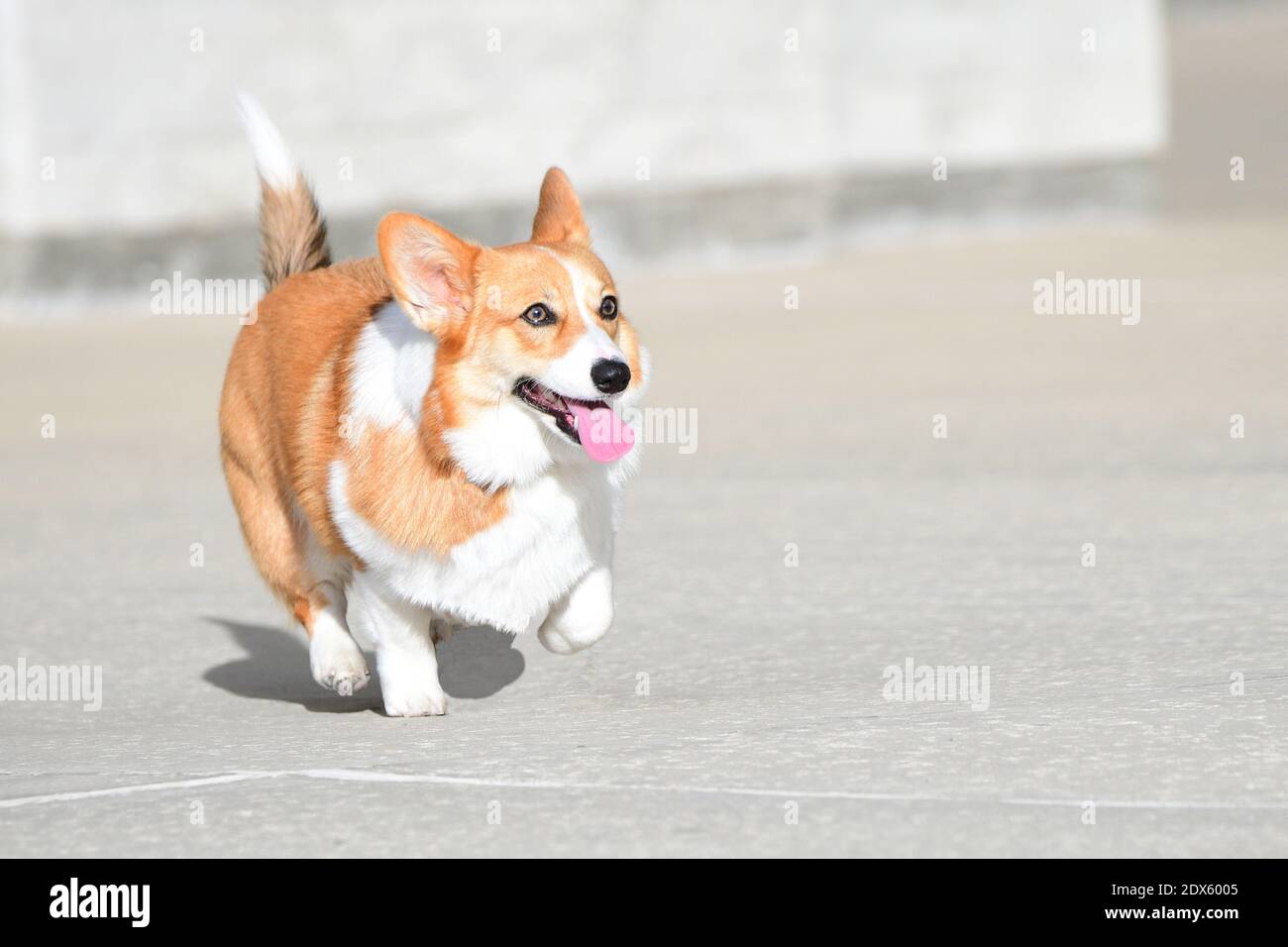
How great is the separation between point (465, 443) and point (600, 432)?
1.00ft

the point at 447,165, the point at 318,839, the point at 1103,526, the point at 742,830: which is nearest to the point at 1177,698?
the point at 742,830

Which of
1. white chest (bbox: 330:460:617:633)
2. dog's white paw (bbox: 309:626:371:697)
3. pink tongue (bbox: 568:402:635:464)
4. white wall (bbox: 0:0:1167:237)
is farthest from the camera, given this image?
white wall (bbox: 0:0:1167:237)

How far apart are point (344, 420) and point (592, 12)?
37.1 ft

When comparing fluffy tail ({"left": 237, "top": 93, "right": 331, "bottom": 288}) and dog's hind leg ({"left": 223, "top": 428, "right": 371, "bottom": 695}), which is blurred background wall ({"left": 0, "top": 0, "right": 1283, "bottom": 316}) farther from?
dog's hind leg ({"left": 223, "top": 428, "right": 371, "bottom": 695})

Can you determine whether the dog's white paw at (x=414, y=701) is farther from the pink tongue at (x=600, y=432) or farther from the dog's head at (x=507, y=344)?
the pink tongue at (x=600, y=432)

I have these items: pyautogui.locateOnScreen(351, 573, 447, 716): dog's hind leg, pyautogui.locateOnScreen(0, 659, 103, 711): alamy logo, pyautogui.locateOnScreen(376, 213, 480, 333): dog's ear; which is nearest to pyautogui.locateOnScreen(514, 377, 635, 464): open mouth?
pyautogui.locateOnScreen(376, 213, 480, 333): dog's ear

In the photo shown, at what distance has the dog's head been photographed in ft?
14.7

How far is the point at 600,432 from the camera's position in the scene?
447 cm

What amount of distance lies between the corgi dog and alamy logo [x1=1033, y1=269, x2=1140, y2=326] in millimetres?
8343

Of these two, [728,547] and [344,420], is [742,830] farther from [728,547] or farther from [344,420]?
[728,547]

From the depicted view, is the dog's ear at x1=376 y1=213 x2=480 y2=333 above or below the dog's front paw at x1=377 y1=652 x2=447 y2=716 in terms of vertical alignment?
above

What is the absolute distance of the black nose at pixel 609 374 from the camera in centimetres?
436

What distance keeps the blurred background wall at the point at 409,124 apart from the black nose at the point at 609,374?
10.8 m

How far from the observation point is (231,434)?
562 cm
